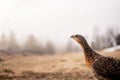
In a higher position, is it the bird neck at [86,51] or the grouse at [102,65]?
the bird neck at [86,51]

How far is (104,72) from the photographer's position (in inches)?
228

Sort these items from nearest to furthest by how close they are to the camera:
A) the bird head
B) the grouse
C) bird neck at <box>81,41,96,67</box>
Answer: the grouse < bird neck at <box>81,41,96,67</box> < the bird head

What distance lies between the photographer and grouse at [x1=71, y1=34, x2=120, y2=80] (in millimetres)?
5645

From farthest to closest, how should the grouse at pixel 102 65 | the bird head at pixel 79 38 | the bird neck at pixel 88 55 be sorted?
the bird head at pixel 79 38, the bird neck at pixel 88 55, the grouse at pixel 102 65

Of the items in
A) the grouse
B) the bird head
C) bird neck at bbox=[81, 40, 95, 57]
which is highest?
the bird head

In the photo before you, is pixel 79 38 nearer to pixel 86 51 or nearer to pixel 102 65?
pixel 86 51

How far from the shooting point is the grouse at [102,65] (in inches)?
222

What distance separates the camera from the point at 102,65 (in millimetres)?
5816

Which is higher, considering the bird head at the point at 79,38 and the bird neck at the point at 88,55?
the bird head at the point at 79,38

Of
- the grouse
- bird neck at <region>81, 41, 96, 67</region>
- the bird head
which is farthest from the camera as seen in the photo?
the bird head

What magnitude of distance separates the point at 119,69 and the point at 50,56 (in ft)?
55.8

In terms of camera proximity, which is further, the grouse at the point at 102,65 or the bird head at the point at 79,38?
the bird head at the point at 79,38

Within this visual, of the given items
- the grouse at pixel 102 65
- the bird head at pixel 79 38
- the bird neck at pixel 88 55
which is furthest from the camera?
the bird head at pixel 79 38

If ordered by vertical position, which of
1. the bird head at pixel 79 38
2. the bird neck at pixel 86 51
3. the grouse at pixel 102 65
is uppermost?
the bird head at pixel 79 38
